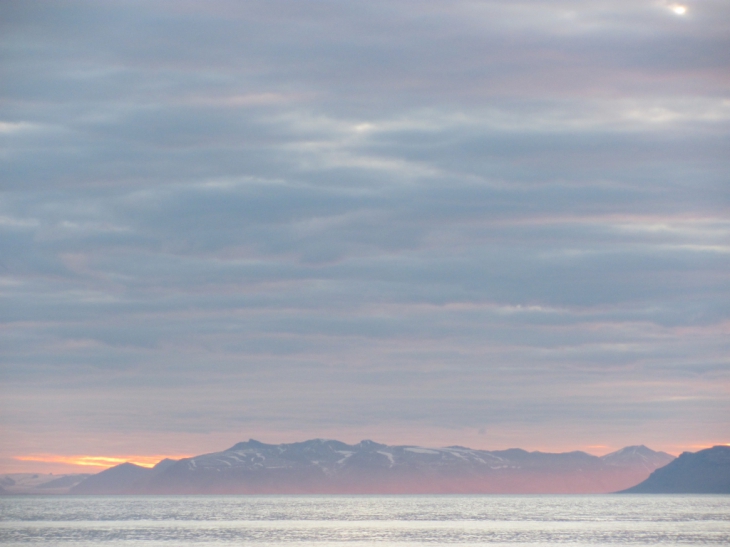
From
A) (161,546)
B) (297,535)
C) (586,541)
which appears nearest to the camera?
(161,546)

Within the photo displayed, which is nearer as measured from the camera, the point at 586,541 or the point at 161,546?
the point at 161,546

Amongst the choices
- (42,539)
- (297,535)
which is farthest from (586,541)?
(42,539)

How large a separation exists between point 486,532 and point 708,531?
144 ft

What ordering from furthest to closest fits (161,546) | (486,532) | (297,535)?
(486,532), (297,535), (161,546)

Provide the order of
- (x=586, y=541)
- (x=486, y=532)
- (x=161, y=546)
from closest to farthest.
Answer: (x=161, y=546)
(x=586, y=541)
(x=486, y=532)

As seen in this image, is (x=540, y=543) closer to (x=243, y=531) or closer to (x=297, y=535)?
(x=297, y=535)

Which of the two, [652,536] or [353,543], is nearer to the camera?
[353,543]

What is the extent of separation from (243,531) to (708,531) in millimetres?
93629

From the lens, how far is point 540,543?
534 feet

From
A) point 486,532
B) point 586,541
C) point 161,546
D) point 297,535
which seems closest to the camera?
point 161,546

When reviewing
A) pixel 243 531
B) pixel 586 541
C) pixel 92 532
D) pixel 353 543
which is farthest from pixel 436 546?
pixel 92 532

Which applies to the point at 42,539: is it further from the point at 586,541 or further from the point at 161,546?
the point at 586,541

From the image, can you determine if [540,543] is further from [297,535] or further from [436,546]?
[297,535]

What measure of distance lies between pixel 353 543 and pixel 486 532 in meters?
47.5
